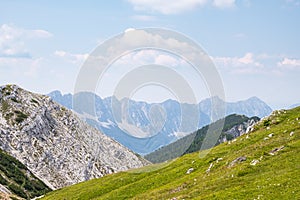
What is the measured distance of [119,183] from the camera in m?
68.0

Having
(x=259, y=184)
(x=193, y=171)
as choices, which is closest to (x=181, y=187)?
(x=193, y=171)

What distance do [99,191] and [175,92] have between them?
28.5m

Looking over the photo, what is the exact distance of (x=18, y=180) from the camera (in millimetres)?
159750

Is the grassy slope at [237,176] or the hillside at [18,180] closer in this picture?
the grassy slope at [237,176]

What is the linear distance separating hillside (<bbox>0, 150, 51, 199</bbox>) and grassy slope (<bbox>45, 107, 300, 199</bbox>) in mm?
81965

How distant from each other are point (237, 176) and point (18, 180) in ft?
450

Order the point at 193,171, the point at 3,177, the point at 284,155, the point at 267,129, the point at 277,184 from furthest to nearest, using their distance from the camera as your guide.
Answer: the point at 3,177 → the point at 267,129 → the point at 193,171 → the point at 284,155 → the point at 277,184

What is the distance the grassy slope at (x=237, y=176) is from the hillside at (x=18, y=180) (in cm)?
8196

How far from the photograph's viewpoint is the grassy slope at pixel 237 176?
35656 mm

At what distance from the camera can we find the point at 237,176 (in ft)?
137

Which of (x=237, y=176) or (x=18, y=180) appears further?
(x=18, y=180)

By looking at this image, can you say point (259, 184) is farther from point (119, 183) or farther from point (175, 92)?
point (119, 183)

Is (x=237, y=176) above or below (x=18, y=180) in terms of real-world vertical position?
above

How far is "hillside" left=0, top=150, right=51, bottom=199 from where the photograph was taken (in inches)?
5842
